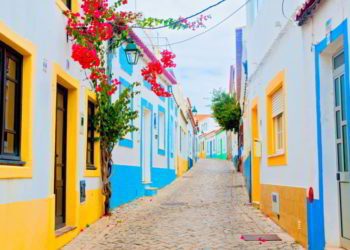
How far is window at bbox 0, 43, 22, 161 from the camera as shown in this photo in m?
6.34

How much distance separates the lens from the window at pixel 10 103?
634 centimetres

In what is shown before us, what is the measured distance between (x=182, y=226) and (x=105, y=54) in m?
4.14

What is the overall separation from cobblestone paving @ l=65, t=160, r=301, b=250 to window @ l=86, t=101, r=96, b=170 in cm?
126

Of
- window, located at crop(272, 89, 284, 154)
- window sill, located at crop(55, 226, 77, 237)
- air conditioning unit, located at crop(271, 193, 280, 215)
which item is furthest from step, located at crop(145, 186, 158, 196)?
window sill, located at crop(55, 226, 77, 237)

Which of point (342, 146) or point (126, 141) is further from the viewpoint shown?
point (126, 141)

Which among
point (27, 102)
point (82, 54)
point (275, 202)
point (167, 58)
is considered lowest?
point (275, 202)

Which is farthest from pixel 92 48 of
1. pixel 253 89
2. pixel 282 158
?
pixel 253 89

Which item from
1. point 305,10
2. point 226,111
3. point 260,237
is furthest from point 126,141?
point 226,111

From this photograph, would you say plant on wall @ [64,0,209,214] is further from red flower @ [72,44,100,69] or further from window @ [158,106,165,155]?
window @ [158,106,165,155]

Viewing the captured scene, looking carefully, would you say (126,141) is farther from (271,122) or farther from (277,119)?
(277,119)

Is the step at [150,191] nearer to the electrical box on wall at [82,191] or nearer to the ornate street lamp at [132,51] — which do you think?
the ornate street lamp at [132,51]

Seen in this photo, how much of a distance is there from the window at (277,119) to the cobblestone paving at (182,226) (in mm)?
1631

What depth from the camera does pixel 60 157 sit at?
9.15 metres

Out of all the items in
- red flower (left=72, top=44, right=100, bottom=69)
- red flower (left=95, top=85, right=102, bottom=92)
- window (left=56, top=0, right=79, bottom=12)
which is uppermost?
window (left=56, top=0, right=79, bottom=12)
